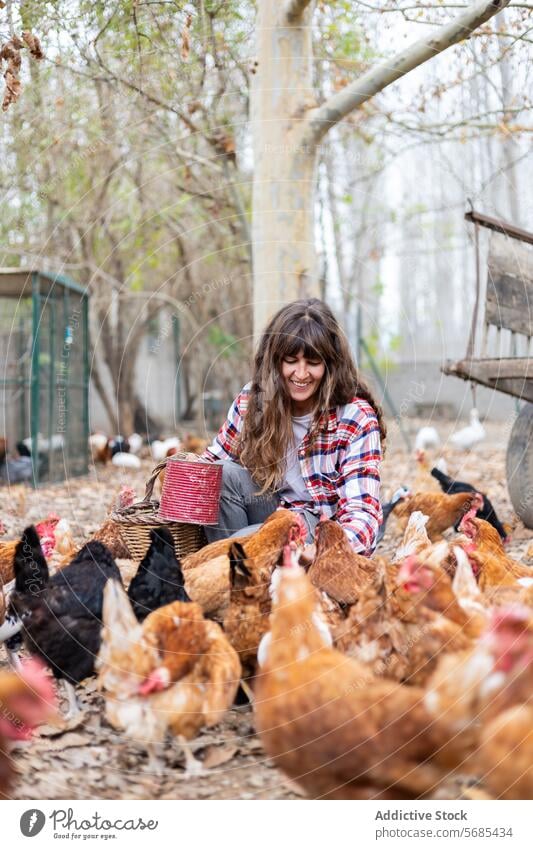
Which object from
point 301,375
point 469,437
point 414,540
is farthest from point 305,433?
point 469,437

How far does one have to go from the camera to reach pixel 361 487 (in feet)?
8.71

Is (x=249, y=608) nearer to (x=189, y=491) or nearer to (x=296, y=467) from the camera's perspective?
→ (x=189, y=491)

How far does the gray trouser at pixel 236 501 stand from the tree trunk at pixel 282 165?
1.32 meters

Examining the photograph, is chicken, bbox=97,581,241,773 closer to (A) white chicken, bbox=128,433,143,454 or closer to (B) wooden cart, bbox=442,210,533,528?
(B) wooden cart, bbox=442,210,533,528

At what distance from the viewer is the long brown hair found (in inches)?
109

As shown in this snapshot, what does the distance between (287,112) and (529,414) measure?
2.04m

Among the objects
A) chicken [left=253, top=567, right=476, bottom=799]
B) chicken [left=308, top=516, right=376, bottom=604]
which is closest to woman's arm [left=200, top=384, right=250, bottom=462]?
chicken [left=308, top=516, right=376, bottom=604]

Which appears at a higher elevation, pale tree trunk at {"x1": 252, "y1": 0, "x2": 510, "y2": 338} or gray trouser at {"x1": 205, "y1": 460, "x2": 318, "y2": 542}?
pale tree trunk at {"x1": 252, "y1": 0, "x2": 510, "y2": 338}

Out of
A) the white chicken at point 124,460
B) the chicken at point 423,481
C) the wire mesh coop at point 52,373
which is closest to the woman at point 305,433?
the chicken at point 423,481

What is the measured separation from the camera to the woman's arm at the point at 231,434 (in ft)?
10.3

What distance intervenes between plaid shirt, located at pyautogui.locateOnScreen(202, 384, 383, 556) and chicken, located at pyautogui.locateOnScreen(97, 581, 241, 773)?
794 mm

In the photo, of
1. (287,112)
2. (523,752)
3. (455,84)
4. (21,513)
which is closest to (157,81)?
(287,112)

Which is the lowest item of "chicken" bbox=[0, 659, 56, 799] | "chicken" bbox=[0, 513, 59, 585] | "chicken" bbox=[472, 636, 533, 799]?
"chicken" bbox=[0, 659, 56, 799]

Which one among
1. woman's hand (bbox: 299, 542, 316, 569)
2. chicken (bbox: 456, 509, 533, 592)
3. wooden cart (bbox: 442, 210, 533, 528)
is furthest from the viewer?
wooden cart (bbox: 442, 210, 533, 528)
